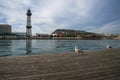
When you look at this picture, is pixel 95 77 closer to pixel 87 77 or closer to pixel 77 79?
pixel 87 77

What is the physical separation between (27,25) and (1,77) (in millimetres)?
200155

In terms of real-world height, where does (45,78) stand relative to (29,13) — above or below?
below

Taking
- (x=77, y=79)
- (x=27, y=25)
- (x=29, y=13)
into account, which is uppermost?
(x=29, y=13)

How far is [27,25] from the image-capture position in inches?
7869

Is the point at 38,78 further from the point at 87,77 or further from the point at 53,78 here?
the point at 87,77

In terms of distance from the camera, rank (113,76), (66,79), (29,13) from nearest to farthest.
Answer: (66,79)
(113,76)
(29,13)

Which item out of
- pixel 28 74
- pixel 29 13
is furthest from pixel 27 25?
pixel 28 74

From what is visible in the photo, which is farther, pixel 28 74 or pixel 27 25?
pixel 27 25

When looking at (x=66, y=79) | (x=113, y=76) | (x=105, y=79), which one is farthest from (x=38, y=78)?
(x=113, y=76)

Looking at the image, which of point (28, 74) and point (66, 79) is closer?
point (66, 79)

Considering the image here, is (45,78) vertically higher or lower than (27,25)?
lower

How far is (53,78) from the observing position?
5.27 meters

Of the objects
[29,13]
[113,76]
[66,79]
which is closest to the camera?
[66,79]

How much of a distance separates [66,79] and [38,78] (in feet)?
3.29
